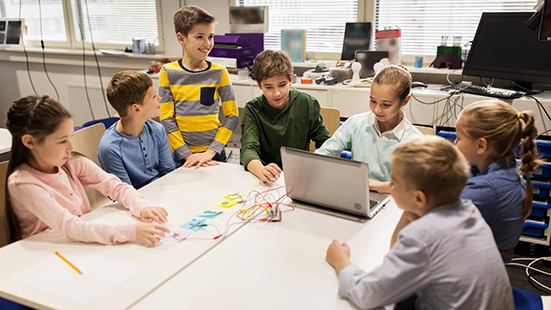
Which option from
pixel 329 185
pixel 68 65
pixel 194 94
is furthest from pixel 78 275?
pixel 68 65

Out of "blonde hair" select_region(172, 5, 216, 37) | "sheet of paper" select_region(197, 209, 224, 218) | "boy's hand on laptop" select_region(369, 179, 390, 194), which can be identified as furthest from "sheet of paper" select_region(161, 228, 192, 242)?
"blonde hair" select_region(172, 5, 216, 37)

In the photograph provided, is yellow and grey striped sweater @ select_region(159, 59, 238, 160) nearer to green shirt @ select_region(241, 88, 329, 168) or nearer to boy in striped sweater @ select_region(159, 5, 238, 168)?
boy in striped sweater @ select_region(159, 5, 238, 168)

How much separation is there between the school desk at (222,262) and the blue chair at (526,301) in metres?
0.44

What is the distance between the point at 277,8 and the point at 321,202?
2.96 meters

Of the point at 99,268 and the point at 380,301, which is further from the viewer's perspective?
the point at 99,268

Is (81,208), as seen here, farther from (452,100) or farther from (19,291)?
(452,100)

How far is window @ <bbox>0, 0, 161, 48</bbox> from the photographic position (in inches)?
187

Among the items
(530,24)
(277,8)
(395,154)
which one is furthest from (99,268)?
(277,8)

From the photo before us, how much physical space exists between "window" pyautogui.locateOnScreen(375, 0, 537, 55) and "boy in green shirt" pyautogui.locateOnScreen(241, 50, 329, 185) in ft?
5.92

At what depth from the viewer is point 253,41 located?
386cm

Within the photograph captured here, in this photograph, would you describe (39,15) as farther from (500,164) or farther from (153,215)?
(500,164)

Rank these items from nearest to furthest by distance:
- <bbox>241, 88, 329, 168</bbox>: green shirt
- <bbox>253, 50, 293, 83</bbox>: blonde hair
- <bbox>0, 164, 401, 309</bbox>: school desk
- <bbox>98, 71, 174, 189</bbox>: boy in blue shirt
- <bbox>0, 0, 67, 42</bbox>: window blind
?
1. <bbox>0, 164, 401, 309</bbox>: school desk
2. <bbox>98, 71, 174, 189</bbox>: boy in blue shirt
3. <bbox>253, 50, 293, 83</bbox>: blonde hair
4. <bbox>241, 88, 329, 168</bbox>: green shirt
5. <bbox>0, 0, 67, 42</bbox>: window blind

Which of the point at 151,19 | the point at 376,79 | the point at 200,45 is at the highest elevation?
the point at 151,19

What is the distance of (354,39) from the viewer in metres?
3.66
